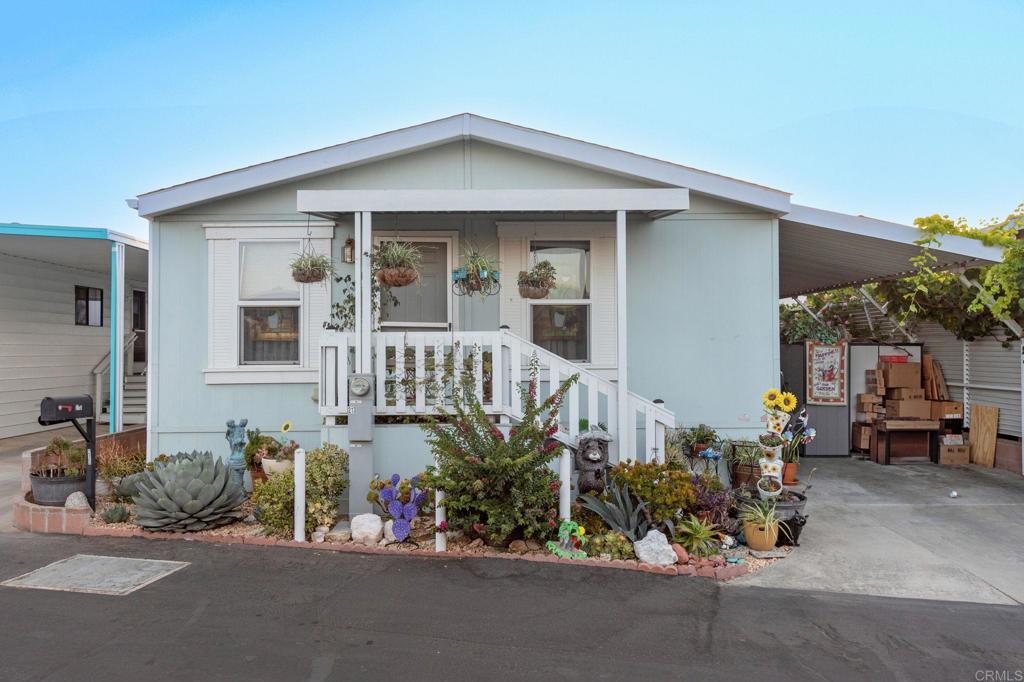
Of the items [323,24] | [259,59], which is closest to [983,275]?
[323,24]

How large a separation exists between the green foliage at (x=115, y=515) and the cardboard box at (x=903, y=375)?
10.1 metres

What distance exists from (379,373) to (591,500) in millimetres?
2380

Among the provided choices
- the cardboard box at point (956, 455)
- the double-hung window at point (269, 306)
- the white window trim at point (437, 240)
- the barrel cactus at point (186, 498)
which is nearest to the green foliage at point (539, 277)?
the white window trim at point (437, 240)

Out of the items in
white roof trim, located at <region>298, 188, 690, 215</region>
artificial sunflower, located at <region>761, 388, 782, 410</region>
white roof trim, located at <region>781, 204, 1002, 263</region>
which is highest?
white roof trim, located at <region>298, 188, 690, 215</region>

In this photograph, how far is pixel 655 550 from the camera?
5.19 meters

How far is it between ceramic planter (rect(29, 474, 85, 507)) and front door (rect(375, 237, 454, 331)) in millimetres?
3605

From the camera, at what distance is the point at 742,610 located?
4.33m

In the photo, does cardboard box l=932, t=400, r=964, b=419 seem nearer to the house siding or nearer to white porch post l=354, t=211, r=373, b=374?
Answer: the house siding

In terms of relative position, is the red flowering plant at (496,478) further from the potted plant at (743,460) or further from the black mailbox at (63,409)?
the black mailbox at (63,409)

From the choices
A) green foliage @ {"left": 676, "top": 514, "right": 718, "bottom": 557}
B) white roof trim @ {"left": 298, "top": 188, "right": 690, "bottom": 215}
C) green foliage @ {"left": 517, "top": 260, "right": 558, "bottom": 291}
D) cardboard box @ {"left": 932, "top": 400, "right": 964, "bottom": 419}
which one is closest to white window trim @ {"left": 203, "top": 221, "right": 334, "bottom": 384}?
white roof trim @ {"left": 298, "top": 188, "right": 690, "bottom": 215}

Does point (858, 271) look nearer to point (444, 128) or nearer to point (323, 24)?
point (444, 128)

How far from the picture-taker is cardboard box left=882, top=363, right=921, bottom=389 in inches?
376

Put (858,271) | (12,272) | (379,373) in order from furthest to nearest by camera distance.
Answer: (12,272) < (858,271) < (379,373)

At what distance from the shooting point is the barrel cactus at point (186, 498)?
5.82m
